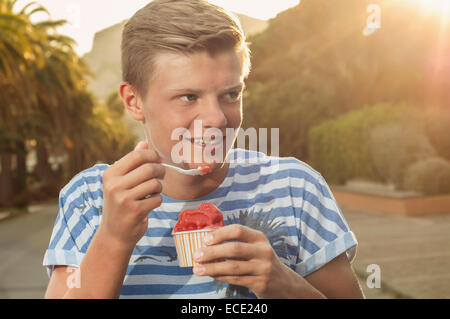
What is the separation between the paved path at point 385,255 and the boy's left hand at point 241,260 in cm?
489

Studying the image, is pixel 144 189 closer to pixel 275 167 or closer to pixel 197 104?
pixel 197 104

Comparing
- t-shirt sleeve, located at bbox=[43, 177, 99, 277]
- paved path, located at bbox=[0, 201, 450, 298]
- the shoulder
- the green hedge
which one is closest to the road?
paved path, located at bbox=[0, 201, 450, 298]

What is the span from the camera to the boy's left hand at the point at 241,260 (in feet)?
3.82

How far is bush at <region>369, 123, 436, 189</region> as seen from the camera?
1423 centimetres

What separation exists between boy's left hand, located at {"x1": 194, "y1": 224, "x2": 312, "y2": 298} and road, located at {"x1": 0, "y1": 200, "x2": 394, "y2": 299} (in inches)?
196

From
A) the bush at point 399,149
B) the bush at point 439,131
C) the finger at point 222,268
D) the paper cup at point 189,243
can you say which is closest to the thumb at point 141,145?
the paper cup at point 189,243

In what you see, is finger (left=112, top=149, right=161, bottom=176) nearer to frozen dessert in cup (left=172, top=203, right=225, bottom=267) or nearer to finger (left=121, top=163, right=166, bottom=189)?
finger (left=121, top=163, right=166, bottom=189)

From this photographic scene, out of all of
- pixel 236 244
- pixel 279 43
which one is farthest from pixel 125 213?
pixel 279 43

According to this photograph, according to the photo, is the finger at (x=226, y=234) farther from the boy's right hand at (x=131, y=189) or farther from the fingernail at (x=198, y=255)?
the boy's right hand at (x=131, y=189)

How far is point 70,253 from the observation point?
1.52 meters

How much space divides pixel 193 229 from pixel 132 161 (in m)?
0.25

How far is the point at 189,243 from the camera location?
4.47ft
